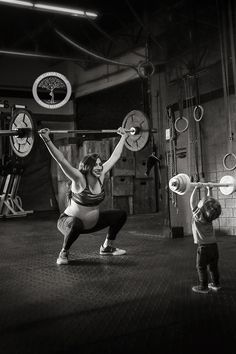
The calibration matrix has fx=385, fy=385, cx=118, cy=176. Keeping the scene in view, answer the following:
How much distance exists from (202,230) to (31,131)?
2218 mm

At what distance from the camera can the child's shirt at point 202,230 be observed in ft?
8.46

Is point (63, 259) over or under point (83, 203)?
under

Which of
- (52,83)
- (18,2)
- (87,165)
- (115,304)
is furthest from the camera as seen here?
(18,2)

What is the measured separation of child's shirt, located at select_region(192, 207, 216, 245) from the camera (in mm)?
2578

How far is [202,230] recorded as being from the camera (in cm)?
258

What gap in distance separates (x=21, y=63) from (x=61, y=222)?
24.4 ft

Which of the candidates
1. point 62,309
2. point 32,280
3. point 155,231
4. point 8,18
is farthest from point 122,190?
point 62,309

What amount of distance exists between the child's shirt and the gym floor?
1.11ft

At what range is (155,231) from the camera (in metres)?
5.71

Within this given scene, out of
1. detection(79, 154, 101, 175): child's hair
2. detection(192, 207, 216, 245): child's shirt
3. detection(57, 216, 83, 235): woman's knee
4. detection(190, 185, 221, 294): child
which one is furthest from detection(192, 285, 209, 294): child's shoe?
detection(79, 154, 101, 175): child's hair

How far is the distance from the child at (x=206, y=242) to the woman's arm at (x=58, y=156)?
1.35 meters

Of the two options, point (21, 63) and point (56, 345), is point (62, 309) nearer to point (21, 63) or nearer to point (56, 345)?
point (56, 345)

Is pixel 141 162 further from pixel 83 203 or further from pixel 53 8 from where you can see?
pixel 83 203

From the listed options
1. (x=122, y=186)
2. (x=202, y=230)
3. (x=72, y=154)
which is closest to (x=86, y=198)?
(x=202, y=230)
